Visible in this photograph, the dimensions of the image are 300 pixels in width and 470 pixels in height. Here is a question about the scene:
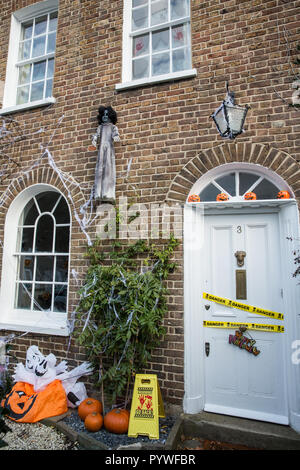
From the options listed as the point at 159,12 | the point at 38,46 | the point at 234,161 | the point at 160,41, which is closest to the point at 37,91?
the point at 38,46

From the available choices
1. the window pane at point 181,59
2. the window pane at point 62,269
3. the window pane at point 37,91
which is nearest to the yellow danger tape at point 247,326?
the window pane at point 62,269

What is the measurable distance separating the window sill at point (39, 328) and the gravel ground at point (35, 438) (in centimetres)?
110

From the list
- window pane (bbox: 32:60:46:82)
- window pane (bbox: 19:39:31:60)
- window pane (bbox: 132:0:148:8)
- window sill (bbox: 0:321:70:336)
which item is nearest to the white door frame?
window sill (bbox: 0:321:70:336)

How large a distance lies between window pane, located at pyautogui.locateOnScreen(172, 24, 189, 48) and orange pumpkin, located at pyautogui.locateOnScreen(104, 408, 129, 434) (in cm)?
500

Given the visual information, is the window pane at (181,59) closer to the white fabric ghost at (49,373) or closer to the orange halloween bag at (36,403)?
the white fabric ghost at (49,373)

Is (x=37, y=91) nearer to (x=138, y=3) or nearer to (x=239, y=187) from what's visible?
(x=138, y=3)

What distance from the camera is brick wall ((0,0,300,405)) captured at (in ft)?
11.8

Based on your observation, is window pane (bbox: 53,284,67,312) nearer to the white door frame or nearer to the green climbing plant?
the green climbing plant

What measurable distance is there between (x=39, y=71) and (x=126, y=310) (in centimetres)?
456

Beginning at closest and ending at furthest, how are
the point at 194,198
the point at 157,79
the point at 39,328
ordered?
the point at 194,198
the point at 157,79
the point at 39,328

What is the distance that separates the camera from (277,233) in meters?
3.58

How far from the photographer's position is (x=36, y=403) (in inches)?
141

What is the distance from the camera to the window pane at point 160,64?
4348mm
